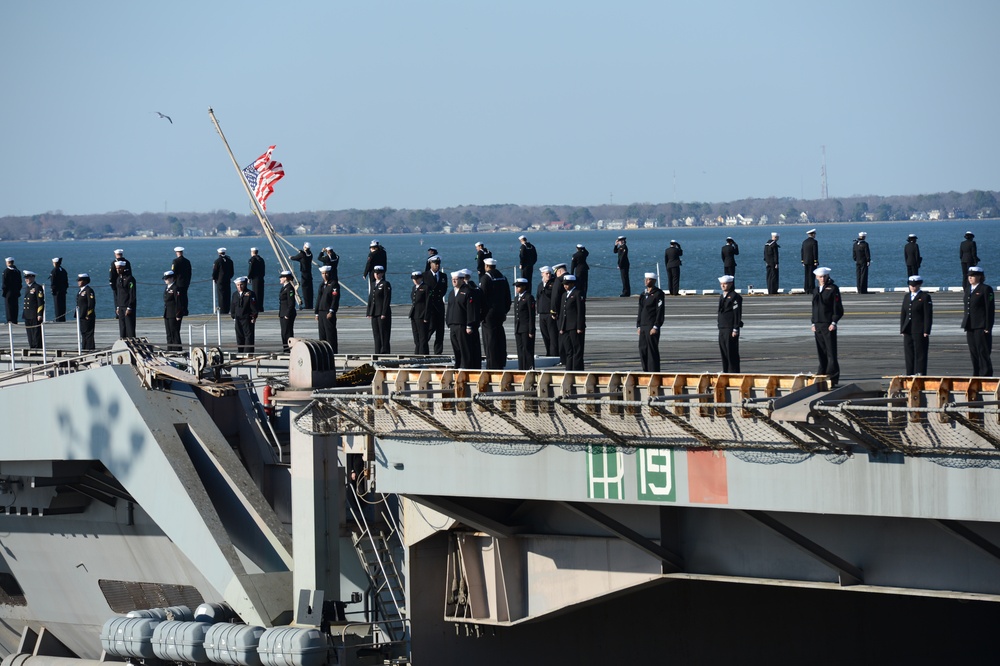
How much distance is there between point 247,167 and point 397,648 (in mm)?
17925

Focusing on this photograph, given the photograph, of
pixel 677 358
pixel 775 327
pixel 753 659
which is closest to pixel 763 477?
pixel 753 659

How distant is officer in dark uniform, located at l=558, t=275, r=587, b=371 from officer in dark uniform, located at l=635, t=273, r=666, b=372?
992 millimetres

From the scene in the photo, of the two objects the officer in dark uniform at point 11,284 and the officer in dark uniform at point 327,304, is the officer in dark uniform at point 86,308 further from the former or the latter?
the officer in dark uniform at point 327,304

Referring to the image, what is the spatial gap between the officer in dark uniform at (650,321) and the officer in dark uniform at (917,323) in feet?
11.5

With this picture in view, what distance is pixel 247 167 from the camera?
113 ft

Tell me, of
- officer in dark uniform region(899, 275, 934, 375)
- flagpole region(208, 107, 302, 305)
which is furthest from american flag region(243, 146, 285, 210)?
officer in dark uniform region(899, 275, 934, 375)

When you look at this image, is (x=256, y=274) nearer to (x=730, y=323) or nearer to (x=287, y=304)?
(x=287, y=304)

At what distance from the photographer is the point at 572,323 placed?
21.8 metres

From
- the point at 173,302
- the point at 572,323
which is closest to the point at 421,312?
the point at 572,323

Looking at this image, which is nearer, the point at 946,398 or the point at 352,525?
the point at 946,398

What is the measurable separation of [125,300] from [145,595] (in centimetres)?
653

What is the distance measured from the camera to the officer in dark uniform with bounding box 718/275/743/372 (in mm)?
20453

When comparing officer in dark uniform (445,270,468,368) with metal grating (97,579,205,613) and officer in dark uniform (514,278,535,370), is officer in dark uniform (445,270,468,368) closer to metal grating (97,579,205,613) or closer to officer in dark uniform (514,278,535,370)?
officer in dark uniform (514,278,535,370)

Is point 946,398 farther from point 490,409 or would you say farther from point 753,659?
point 753,659
